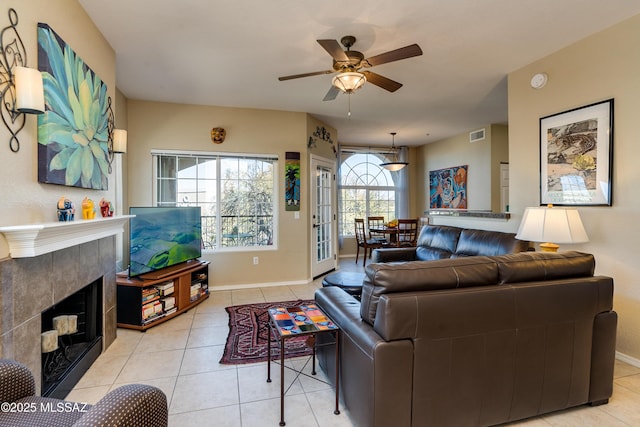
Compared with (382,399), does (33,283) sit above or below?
above

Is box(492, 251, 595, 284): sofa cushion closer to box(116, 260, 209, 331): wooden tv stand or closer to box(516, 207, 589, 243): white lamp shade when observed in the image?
box(516, 207, 589, 243): white lamp shade

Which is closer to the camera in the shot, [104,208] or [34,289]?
[34,289]

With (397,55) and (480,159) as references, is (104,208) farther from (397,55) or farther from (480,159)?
(480,159)

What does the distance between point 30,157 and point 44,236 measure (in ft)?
1.45

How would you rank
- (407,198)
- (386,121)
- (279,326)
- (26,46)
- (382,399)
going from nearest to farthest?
(382,399) → (26,46) → (279,326) → (386,121) → (407,198)

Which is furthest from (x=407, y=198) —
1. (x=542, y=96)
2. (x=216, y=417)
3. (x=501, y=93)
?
(x=216, y=417)

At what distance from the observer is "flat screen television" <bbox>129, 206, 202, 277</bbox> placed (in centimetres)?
326

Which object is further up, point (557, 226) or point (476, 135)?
point (476, 135)

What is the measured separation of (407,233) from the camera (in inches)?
243

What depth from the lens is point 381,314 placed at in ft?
4.90

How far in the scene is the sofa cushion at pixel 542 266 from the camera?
171 cm

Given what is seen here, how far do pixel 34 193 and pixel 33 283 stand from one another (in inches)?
18.8

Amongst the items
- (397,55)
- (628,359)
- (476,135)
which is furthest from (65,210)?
(476,135)

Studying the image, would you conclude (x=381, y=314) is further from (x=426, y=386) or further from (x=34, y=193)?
(x=34, y=193)
